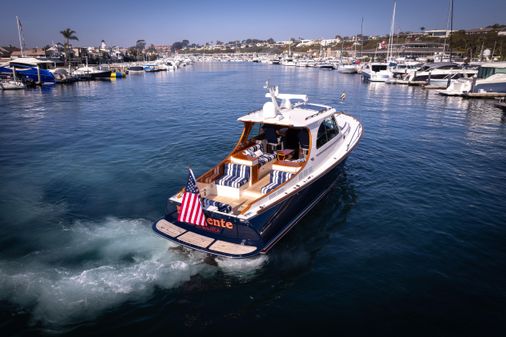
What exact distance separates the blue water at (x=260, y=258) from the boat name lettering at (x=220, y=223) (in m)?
1.27

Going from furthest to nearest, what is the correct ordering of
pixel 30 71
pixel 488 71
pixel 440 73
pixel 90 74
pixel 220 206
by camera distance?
pixel 90 74
pixel 30 71
pixel 440 73
pixel 488 71
pixel 220 206

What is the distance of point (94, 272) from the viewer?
955 centimetres

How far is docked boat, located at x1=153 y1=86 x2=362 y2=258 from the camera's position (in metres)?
9.89

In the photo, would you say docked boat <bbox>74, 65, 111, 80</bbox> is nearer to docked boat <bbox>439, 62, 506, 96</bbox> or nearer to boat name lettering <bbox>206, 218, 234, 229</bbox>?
docked boat <bbox>439, 62, 506, 96</bbox>

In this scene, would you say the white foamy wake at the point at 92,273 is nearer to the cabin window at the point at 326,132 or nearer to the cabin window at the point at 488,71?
the cabin window at the point at 326,132

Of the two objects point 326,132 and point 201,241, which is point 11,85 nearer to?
point 326,132

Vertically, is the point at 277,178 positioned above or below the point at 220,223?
above

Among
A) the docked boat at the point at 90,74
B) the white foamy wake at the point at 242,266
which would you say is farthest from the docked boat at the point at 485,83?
the docked boat at the point at 90,74

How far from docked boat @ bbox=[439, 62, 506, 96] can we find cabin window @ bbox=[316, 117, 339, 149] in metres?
41.1

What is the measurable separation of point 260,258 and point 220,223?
1.89m

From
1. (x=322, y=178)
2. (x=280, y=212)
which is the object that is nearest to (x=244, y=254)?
(x=280, y=212)

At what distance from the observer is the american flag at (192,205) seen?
9906 mm

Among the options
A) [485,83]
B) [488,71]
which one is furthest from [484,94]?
[488,71]

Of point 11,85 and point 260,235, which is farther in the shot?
point 11,85
